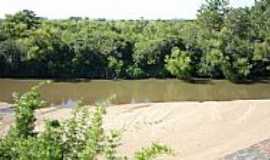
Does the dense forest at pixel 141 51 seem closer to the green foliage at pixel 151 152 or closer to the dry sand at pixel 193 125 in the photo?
the dry sand at pixel 193 125

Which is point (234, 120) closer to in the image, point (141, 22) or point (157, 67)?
point (157, 67)

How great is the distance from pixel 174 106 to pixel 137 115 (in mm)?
1879

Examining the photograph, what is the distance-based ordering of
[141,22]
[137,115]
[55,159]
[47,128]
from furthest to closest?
1. [141,22]
2. [137,115]
3. [47,128]
4. [55,159]

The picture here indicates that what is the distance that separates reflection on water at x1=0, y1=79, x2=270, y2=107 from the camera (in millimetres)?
33125

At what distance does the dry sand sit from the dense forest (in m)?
15.3

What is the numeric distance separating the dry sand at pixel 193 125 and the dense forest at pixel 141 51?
50.1ft

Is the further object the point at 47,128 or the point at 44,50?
the point at 44,50

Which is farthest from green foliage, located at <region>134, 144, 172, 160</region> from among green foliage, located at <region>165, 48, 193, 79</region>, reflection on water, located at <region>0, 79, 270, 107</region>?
green foliage, located at <region>165, 48, 193, 79</region>

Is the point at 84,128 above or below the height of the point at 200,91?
above

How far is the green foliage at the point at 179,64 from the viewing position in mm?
39875

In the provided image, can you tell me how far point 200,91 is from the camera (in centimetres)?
3606

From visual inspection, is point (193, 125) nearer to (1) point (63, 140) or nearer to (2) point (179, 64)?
(1) point (63, 140)

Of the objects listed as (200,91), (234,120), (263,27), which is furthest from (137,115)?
(263,27)

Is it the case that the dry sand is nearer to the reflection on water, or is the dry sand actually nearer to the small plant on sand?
the reflection on water
